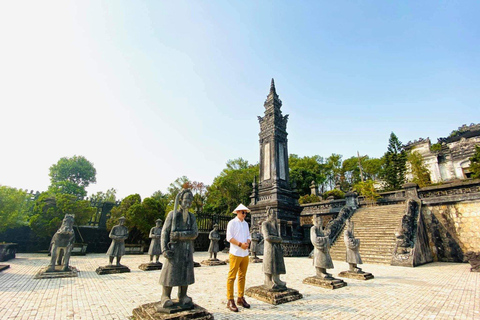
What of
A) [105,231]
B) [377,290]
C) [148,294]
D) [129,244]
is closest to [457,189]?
[377,290]

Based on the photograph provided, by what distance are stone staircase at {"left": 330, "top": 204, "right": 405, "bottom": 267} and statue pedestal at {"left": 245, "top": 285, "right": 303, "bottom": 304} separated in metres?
8.58

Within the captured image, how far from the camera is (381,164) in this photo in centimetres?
4622

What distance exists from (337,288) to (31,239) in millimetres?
20372

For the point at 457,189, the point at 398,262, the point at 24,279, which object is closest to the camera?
the point at 24,279

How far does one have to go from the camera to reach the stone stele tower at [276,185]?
1644cm

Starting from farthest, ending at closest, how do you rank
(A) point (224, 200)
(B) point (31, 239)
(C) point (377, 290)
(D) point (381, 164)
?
(D) point (381, 164) → (A) point (224, 200) → (B) point (31, 239) → (C) point (377, 290)

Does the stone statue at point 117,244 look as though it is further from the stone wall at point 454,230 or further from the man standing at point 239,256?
the stone wall at point 454,230

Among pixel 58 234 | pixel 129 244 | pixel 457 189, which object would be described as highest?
pixel 457 189

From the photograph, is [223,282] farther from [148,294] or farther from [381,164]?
[381,164]

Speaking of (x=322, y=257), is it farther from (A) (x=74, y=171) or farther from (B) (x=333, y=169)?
(A) (x=74, y=171)

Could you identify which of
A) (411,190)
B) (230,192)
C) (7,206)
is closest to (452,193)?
(411,190)

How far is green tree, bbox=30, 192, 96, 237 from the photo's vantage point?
13852 mm

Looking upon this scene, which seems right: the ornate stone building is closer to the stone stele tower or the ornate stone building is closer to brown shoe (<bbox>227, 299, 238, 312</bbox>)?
the stone stele tower

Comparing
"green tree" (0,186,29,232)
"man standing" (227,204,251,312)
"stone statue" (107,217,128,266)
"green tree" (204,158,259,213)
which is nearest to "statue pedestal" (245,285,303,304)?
"man standing" (227,204,251,312)
